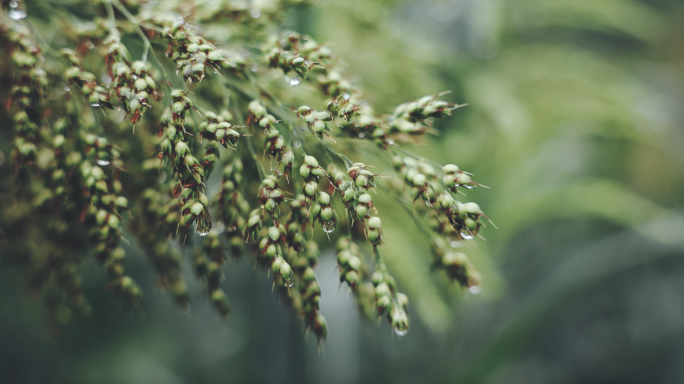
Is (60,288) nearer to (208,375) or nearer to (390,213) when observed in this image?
(390,213)

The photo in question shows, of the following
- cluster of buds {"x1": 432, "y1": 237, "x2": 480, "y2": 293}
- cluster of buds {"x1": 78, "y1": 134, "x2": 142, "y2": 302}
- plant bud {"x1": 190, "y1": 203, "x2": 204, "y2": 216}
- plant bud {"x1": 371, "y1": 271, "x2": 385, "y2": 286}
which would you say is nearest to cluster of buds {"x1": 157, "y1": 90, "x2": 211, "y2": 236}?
plant bud {"x1": 190, "y1": 203, "x2": 204, "y2": 216}

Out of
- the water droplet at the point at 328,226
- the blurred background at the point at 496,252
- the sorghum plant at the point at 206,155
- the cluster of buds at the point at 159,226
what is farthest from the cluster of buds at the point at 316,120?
the blurred background at the point at 496,252

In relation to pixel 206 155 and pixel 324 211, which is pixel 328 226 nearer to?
pixel 324 211

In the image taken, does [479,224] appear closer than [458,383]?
Yes

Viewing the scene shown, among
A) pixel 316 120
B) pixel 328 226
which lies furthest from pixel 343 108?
pixel 328 226

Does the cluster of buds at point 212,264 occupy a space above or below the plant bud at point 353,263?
below

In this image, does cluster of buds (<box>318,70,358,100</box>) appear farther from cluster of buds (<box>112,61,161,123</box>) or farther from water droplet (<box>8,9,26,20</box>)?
water droplet (<box>8,9,26,20</box>)

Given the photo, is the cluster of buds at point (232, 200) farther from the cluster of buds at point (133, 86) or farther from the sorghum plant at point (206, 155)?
the cluster of buds at point (133, 86)

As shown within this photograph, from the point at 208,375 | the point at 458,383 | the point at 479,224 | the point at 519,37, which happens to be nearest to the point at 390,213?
the point at 479,224
